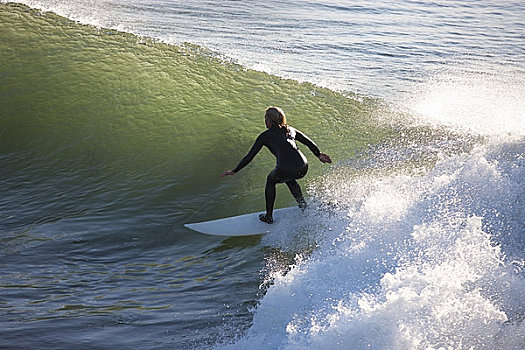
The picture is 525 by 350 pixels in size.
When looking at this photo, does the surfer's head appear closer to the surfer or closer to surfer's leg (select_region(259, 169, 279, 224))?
the surfer

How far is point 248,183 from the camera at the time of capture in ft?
26.8

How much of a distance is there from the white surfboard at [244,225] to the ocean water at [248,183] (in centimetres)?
13

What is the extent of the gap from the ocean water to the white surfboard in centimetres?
13

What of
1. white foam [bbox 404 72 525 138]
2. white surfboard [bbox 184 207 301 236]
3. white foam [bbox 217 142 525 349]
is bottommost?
white surfboard [bbox 184 207 301 236]

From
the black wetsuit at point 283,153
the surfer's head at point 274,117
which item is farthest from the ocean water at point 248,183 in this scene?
the surfer's head at point 274,117

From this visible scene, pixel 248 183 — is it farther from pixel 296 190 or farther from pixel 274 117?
pixel 274 117

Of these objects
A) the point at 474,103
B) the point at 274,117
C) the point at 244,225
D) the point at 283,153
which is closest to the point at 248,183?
the point at 244,225

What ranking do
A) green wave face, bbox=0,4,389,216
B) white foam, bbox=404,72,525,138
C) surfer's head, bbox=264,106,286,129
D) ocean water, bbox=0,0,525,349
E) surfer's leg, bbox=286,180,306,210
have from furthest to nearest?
white foam, bbox=404,72,525,138
green wave face, bbox=0,4,389,216
surfer's leg, bbox=286,180,306,210
surfer's head, bbox=264,106,286,129
ocean water, bbox=0,0,525,349

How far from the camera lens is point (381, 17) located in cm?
1853

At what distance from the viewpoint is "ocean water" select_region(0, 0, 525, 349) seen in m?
4.48

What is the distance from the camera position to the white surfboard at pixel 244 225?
6.66 metres

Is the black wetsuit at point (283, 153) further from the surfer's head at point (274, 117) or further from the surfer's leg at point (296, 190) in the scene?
the surfer's leg at point (296, 190)

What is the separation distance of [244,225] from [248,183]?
157cm

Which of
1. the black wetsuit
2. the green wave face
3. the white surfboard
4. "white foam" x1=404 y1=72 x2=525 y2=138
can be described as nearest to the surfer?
the black wetsuit
